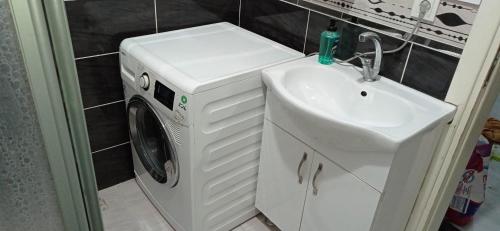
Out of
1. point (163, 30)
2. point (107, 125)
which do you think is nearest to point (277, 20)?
point (163, 30)

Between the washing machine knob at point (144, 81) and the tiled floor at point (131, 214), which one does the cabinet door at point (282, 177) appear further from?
the washing machine knob at point (144, 81)

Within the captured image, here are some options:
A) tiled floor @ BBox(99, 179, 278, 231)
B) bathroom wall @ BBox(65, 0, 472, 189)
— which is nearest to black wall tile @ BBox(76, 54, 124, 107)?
bathroom wall @ BBox(65, 0, 472, 189)

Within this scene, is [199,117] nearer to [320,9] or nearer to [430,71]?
[320,9]

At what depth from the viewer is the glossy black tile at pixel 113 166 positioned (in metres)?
1.99

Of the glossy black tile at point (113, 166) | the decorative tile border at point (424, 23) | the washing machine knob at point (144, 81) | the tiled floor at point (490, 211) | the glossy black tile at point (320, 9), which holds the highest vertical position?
the decorative tile border at point (424, 23)

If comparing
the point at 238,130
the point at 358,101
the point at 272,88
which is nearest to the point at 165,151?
the point at 238,130

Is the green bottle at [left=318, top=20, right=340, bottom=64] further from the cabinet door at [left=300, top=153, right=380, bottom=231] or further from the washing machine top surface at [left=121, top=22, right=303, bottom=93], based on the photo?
the cabinet door at [left=300, top=153, right=380, bottom=231]

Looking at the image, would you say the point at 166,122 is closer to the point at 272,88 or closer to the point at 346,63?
the point at 272,88

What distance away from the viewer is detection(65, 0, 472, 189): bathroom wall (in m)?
1.40

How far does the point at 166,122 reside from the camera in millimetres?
1534

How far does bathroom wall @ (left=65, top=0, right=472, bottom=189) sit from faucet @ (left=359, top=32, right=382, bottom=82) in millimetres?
95

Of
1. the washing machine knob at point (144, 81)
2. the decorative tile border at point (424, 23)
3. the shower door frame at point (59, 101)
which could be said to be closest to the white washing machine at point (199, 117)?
the washing machine knob at point (144, 81)

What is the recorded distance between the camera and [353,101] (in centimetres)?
152

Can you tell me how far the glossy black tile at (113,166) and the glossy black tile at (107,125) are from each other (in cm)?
5
